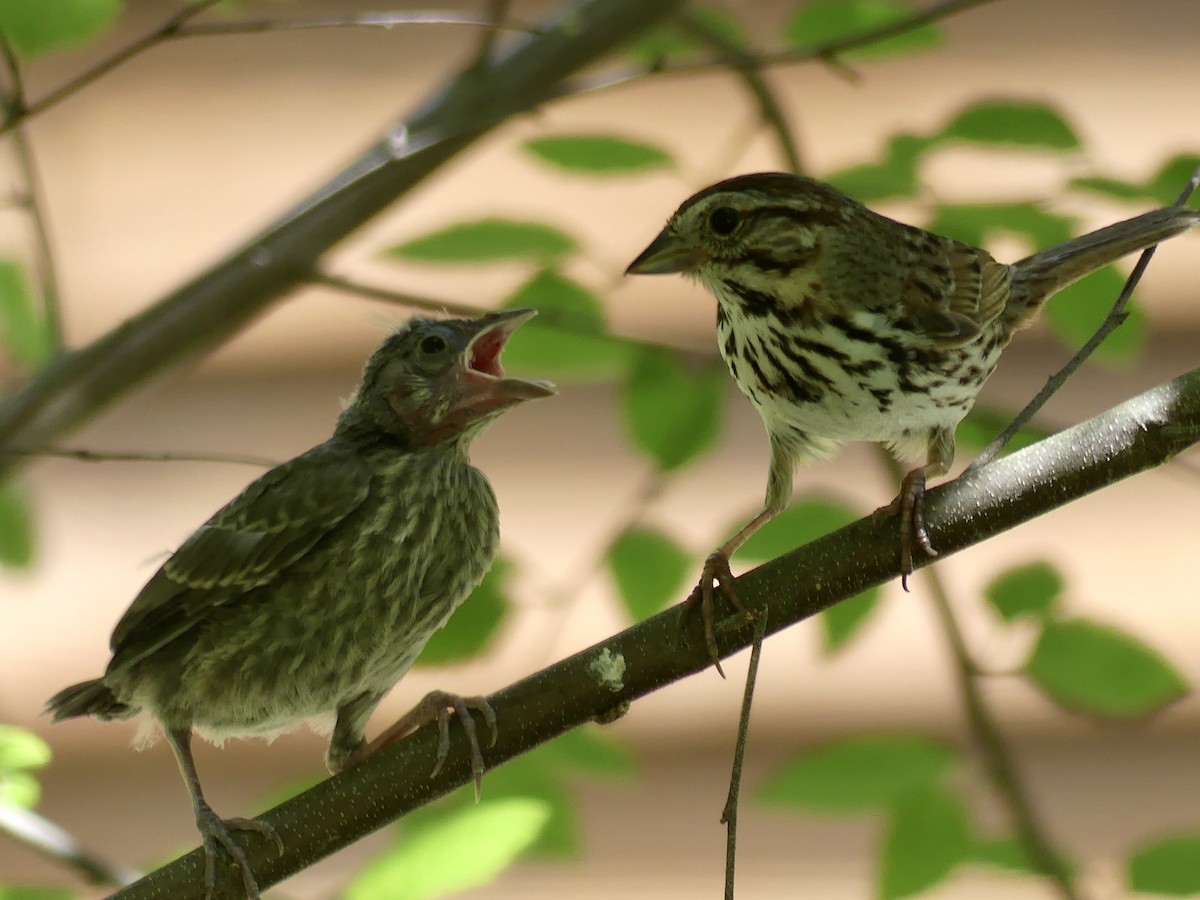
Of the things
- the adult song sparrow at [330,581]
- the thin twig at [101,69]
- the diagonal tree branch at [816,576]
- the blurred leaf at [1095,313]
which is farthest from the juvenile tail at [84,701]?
the blurred leaf at [1095,313]

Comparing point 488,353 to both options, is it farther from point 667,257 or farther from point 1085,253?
point 1085,253

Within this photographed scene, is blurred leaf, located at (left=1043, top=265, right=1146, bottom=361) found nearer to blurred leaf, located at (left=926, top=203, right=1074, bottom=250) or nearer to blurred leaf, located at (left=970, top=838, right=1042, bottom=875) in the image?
blurred leaf, located at (left=926, top=203, right=1074, bottom=250)

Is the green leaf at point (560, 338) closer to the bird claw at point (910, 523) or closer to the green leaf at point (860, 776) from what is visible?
the bird claw at point (910, 523)

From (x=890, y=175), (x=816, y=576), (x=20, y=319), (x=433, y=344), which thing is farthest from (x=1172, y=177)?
(x=20, y=319)

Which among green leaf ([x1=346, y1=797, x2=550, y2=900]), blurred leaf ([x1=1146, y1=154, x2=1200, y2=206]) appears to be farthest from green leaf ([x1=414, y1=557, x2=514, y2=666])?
blurred leaf ([x1=1146, y1=154, x2=1200, y2=206])

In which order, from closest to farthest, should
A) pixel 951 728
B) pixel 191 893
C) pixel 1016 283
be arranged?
1. pixel 191 893
2. pixel 1016 283
3. pixel 951 728

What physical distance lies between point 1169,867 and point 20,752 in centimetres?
158

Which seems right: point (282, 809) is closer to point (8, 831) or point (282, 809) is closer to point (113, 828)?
point (8, 831)

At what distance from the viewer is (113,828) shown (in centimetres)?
432

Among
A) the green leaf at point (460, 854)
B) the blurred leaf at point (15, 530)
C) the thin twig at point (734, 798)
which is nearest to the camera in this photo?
the thin twig at point (734, 798)

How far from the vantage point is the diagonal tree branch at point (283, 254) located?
2.60 meters

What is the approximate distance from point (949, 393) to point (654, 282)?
1848 millimetres

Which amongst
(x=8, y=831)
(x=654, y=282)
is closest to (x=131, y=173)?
(x=654, y=282)

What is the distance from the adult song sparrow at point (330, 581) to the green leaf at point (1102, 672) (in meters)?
0.86
